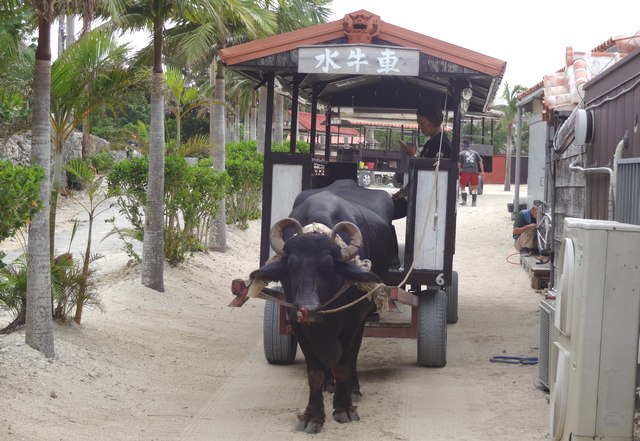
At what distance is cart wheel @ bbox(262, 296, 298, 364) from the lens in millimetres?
9562

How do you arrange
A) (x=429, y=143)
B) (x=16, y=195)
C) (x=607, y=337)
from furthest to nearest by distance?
1. (x=429, y=143)
2. (x=16, y=195)
3. (x=607, y=337)

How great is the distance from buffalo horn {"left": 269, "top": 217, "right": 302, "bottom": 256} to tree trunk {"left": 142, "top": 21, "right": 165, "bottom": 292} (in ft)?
18.0

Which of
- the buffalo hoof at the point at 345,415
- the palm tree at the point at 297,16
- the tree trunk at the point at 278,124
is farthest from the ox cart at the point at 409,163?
the tree trunk at the point at 278,124

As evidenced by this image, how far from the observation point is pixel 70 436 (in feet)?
22.4

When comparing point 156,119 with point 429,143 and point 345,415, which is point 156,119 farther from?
point 345,415

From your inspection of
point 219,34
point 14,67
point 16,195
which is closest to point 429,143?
point 14,67

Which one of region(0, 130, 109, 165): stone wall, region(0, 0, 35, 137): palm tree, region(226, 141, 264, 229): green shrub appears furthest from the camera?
region(0, 130, 109, 165): stone wall

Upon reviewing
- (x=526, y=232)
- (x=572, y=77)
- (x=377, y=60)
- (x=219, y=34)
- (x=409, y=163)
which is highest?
(x=219, y=34)

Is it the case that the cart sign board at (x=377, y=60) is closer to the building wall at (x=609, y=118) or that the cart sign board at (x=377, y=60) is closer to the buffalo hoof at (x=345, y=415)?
the building wall at (x=609, y=118)

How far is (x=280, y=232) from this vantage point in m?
7.54

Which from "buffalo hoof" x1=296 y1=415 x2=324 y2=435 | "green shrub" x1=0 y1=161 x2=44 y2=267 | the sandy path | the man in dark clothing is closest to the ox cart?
the man in dark clothing

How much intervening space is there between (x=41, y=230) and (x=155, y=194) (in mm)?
4626

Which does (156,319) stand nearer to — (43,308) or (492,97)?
(43,308)

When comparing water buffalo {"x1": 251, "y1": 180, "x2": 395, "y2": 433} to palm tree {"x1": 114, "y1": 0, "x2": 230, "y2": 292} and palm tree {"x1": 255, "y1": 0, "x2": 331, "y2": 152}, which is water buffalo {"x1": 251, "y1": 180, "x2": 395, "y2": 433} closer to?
palm tree {"x1": 114, "y1": 0, "x2": 230, "y2": 292}
